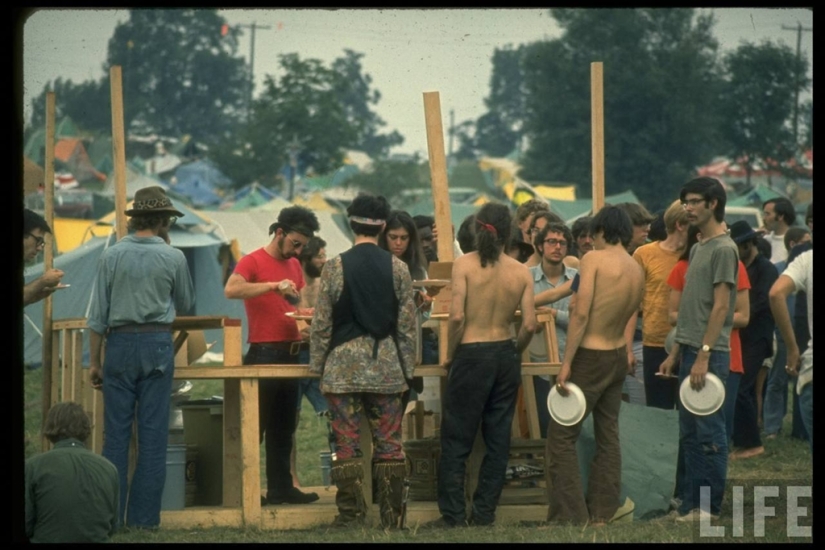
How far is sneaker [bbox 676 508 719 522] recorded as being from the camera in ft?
24.9

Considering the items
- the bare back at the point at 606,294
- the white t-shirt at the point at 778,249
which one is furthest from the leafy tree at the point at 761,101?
the bare back at the point at 606,294

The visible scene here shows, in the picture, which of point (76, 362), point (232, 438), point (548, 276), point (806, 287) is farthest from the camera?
point (548, 276)

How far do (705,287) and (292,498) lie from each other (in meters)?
2.73

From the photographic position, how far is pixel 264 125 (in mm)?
48875

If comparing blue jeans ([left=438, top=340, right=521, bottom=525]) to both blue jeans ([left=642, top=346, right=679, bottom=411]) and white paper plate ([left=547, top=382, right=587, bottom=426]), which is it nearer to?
white paper plate ([left=547, top=382, right=587, bottom=426])

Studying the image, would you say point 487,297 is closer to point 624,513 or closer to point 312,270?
point 624,513

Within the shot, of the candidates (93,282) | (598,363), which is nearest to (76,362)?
(598,363)

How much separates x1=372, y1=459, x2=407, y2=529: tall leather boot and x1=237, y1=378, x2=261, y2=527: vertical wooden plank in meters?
0.71

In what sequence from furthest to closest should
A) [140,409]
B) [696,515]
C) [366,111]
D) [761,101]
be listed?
[366,111] < [761,101] < [140,409] < [696,515]

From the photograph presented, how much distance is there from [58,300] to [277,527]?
1262 cm

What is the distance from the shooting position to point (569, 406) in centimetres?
765

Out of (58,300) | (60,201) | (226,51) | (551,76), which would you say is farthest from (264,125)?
(226,51)

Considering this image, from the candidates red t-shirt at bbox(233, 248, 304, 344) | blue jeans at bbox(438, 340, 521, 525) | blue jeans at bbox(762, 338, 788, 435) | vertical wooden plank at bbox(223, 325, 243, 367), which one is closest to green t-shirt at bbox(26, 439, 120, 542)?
vertical wooden plank at bbox(223, 325, 243, 367)
